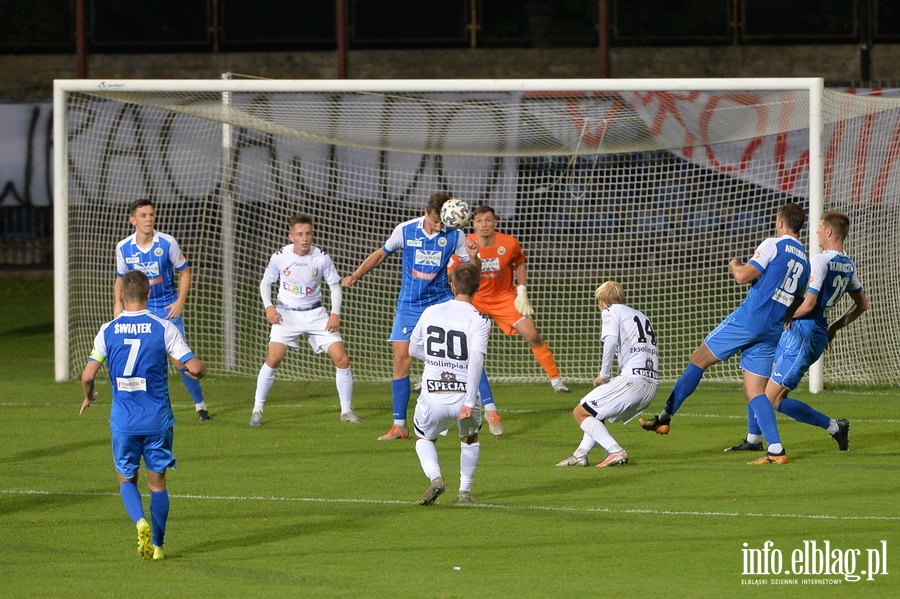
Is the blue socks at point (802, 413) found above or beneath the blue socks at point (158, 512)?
above

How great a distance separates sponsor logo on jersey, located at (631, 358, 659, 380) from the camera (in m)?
8.44

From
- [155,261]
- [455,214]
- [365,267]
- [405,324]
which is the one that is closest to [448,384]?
[455,214]

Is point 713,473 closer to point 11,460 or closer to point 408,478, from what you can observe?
point 408,478

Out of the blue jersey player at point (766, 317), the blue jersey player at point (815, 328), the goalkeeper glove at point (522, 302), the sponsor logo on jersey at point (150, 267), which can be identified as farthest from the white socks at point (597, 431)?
the sponsor logo on jersey at point (150, 267)

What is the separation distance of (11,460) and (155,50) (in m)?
19.2

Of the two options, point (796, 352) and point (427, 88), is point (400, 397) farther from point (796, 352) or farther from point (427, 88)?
point (427, 88)

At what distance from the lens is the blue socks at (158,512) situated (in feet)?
20.1

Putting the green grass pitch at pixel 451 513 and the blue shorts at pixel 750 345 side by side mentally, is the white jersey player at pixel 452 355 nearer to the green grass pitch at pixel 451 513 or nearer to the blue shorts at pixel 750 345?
the green grass pitch at pixel 451 513

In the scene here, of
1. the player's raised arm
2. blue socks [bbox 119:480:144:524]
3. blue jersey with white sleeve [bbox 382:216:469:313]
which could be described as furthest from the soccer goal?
blue socks [bbox 119:480:144:524]

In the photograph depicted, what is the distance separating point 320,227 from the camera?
18938 mm

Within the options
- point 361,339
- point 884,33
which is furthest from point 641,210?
point 884,33

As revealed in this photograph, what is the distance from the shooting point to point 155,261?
10672mm

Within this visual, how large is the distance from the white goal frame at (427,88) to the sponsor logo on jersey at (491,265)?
1655 millimetres

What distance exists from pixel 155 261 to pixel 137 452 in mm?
4639
